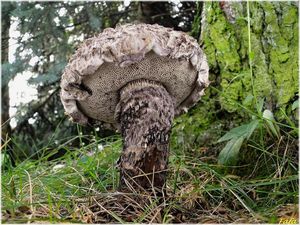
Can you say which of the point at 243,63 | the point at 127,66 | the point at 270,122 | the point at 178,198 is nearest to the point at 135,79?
the point at 127,66

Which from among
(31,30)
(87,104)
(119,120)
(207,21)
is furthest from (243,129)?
(31,30)

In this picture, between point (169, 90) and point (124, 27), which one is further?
point (169, 90)

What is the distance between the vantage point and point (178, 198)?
5.94 feet

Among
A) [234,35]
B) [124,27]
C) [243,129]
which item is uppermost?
[124,27]

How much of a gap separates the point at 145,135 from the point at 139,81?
9.9 inches

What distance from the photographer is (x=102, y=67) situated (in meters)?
1.84

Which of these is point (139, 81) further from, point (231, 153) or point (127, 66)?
point (231, 153)

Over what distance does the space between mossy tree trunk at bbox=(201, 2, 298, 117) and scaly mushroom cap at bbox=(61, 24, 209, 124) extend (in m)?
0.57

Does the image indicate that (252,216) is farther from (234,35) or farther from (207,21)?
(207,21)

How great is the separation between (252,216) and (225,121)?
41.7 inches

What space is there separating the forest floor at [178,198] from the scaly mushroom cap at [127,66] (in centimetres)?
37

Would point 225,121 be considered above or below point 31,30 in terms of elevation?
below

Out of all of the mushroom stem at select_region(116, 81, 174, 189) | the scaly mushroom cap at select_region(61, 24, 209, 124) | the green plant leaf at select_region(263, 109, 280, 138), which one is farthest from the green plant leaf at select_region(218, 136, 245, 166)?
the mushroom stem at select_region(116, 81, 174, 189)

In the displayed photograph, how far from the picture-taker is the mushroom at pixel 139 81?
5.77ft
